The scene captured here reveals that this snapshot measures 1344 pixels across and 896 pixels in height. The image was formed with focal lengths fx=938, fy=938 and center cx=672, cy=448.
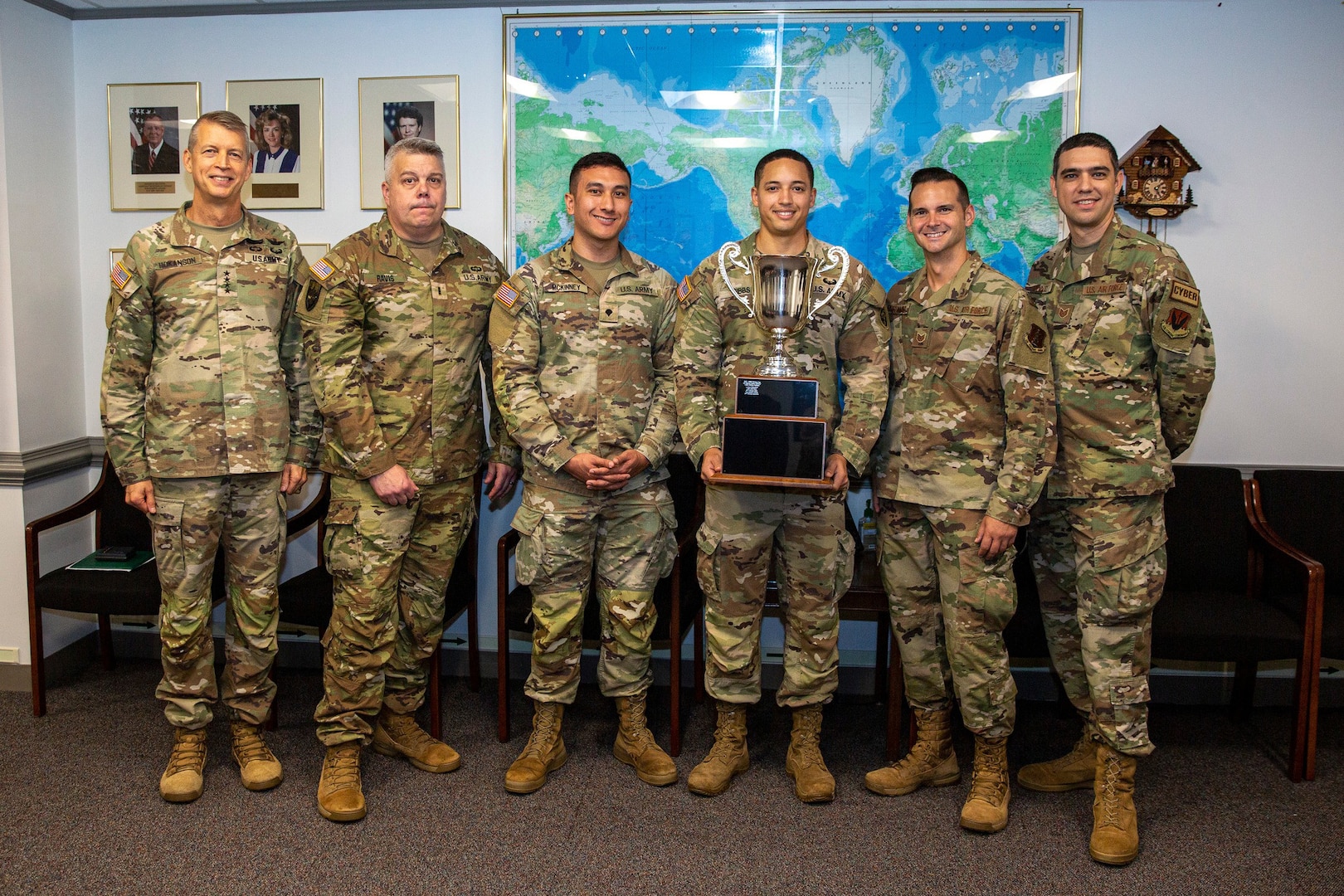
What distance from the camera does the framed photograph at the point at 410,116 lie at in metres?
3.48

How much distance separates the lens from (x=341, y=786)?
8.61ft

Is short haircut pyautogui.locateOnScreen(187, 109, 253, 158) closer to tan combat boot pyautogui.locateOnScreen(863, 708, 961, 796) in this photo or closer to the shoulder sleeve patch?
the shoulder sleeve patch

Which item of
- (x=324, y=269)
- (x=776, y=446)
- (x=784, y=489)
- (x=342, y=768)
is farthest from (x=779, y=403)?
(x=342, y=768)

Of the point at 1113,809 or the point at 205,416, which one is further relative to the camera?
the point at 205,416

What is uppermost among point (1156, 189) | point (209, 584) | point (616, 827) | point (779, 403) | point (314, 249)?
point (1156, 189)

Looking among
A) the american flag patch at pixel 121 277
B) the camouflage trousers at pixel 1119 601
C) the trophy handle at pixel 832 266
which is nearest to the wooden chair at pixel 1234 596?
the camouflage trousers at pixel 1119 601

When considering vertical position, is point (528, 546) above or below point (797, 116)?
below

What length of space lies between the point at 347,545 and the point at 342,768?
2.07 ft

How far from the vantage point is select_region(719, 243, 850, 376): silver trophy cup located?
2.55 m

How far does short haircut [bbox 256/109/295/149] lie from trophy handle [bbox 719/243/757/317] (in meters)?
1.90

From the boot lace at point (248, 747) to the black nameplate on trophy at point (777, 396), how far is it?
1745 mm

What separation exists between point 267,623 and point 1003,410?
2.19 metres

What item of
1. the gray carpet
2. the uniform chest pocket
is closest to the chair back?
the gray carpet

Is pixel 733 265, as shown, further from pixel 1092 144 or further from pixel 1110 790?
pixel 1110 790
